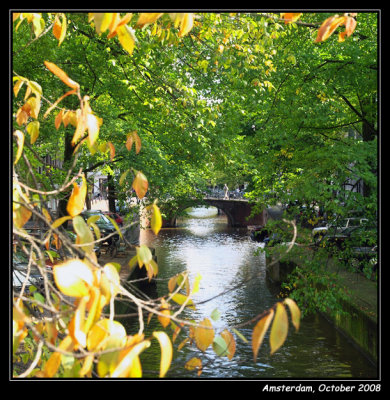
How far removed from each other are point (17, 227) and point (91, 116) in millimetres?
658

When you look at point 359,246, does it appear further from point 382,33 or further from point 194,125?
point 382,33

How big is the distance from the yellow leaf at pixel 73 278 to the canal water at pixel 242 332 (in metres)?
0.71

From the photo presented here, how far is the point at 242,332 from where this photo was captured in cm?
1523

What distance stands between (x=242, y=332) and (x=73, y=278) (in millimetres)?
13655

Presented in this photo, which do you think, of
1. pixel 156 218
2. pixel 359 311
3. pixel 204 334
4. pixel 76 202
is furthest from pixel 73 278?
pixel 359 311

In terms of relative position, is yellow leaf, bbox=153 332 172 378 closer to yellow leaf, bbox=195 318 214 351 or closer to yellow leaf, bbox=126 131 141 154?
yellow leaf, bbox=195 318 214 351

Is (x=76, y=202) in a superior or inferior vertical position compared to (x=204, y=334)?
superior

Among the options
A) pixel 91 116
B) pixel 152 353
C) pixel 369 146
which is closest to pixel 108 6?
pixel 91 116

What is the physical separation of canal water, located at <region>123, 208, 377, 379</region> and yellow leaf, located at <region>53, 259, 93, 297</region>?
71 centimetres

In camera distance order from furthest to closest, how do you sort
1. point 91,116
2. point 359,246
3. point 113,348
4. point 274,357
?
point 274,357 → point 359,246 → point 91,116 → point 113,348

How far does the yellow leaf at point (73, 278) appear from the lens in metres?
2.02

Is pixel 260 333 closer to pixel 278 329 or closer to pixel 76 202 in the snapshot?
pixel 278 329

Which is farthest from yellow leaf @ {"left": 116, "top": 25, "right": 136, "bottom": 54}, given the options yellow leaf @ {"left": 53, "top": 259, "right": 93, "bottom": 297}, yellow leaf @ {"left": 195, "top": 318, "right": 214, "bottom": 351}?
yellow leaf @ {"left": 195, "top": 318, "right": 214, "bottom": 351}

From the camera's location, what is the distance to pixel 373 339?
11570 millimetres
